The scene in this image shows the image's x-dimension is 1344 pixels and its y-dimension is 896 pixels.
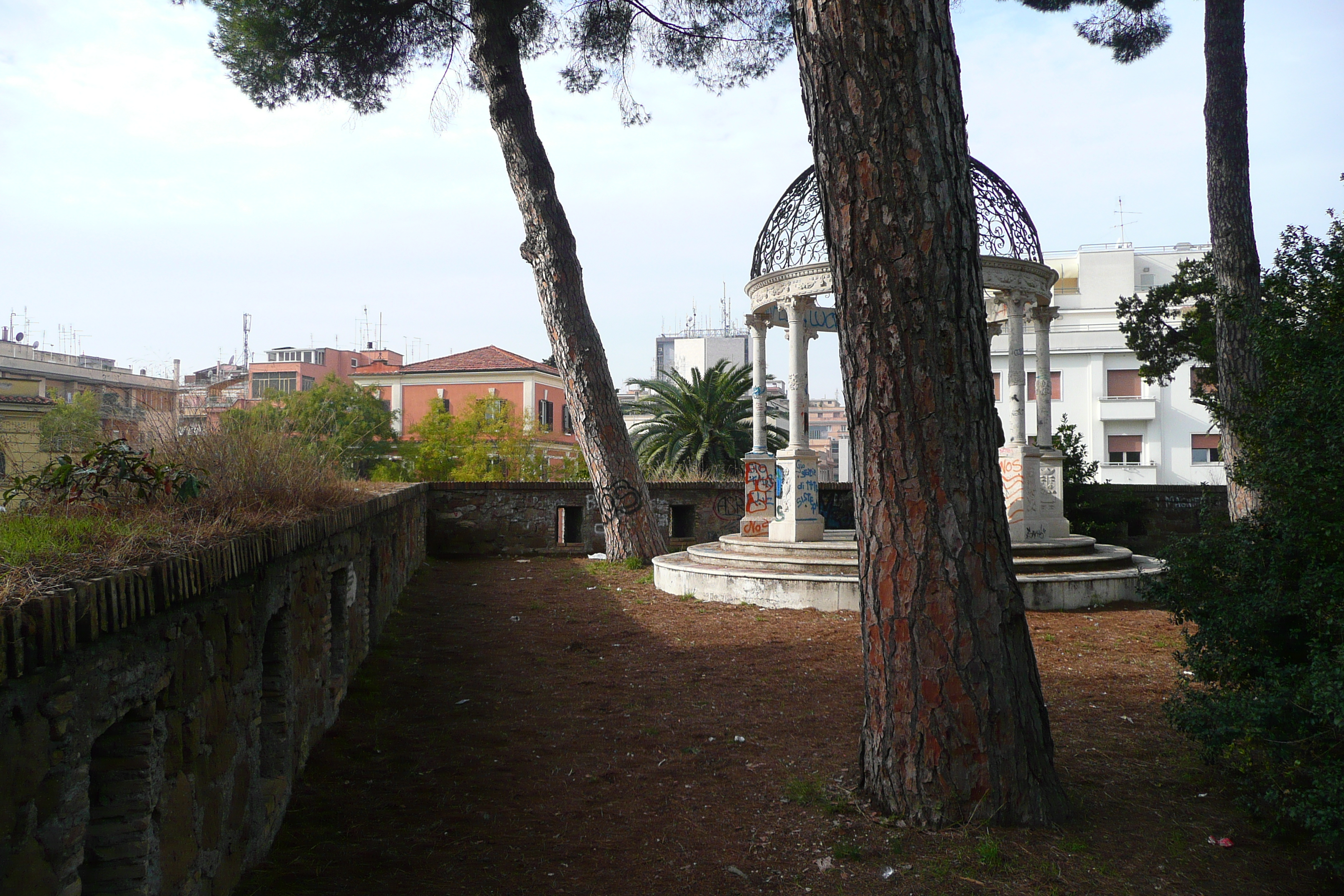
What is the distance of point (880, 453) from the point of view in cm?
395

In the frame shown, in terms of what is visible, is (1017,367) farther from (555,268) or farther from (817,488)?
(555,268)

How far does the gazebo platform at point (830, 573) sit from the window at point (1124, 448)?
26.9 metres

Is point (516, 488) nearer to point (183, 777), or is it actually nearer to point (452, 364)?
point (183, 777)

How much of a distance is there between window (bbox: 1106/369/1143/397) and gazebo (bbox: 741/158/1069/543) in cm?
2587

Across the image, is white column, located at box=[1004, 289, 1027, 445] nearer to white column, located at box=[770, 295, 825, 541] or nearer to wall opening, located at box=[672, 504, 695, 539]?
white column, located at box=[770, 295, 825, 541]

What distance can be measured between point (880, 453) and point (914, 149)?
1.28 m

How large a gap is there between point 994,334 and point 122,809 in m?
11.6

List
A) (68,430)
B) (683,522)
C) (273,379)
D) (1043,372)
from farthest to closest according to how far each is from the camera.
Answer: (273,379) → (683,522) → (1043,372) → (68,430)

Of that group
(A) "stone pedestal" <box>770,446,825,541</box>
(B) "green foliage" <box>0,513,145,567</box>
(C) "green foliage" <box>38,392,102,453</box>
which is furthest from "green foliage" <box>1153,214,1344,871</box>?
(A) "stone pedestal" <box>770,446,825,541</box>

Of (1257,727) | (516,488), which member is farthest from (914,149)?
(516,488)

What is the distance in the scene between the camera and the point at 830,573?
9.85 metres

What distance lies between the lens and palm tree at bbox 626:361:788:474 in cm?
2359

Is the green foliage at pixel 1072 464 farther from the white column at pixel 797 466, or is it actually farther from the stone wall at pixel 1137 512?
the white column at pixel 797 466

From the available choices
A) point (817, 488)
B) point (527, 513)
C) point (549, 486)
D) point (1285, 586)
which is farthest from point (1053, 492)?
point (527, 513)
